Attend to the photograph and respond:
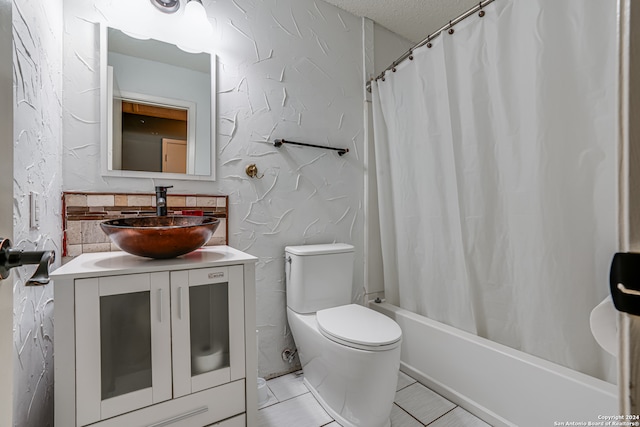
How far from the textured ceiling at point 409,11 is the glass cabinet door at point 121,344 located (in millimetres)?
2017

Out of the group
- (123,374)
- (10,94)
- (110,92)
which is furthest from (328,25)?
(123,374)

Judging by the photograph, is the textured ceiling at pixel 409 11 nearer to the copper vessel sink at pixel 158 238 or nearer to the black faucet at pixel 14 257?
the copper vessel sink at pixel 158 238

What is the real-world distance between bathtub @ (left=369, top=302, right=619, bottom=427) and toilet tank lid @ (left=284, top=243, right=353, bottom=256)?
1.84 ft

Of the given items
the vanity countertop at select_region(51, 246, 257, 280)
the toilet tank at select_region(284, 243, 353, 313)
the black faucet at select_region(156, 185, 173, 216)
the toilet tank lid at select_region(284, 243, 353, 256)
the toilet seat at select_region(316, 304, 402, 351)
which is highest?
the black faucet at select_region(156, 185, 173, 216)

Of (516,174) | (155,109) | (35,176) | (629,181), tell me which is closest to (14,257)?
(35,176)

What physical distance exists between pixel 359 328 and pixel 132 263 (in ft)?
3.19

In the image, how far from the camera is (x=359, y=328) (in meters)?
1.39

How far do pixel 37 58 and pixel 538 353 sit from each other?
217 cm

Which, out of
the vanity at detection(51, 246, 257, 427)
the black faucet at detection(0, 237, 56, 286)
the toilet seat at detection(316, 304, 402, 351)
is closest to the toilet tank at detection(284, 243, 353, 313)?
the toilet seat at detection(316, 304, 402, 351)

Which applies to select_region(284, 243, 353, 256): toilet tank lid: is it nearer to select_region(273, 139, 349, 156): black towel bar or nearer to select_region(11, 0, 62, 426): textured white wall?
select_region(273, 139, 349, 156): black towel bar

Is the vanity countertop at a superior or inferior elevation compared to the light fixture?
inferior

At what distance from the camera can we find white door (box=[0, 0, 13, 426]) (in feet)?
1.52

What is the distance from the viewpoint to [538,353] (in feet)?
4.27

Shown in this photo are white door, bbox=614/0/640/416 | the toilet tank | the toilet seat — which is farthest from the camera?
the toilet tank
